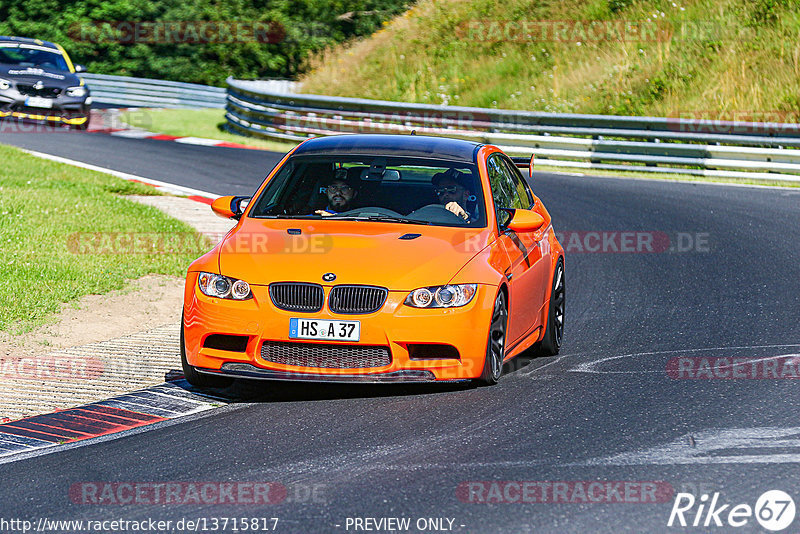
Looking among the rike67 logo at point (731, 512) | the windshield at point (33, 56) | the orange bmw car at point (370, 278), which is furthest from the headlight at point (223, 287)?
the windshield at point (33, 56)

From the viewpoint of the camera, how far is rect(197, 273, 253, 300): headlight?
732 cm

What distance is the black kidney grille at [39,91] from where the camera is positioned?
992 inches

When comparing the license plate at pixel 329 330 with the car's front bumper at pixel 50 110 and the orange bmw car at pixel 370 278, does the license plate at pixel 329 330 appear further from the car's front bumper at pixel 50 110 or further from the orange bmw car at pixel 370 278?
the car's front bumper at pixel 50 110

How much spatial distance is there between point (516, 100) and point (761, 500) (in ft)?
83.2

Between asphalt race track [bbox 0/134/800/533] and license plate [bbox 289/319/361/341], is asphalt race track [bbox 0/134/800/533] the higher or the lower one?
the lower one

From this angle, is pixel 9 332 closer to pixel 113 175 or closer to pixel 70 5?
pixel 113 175

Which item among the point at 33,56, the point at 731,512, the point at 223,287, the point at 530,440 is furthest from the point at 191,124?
the point at 731,512

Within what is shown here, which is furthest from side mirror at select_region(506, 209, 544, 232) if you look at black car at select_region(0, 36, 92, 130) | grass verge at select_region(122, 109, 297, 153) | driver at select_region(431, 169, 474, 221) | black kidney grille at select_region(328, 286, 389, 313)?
black car at select_region(0, 36, 92, 130)

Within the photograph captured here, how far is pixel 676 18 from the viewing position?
104 feet

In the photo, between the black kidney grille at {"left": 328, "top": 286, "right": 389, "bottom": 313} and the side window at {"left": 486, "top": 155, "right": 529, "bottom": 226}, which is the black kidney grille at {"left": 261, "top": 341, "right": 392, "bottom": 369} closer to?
the black kidney grille at {"left": 328, "top": 286, "right": 389, "bottom": 313}

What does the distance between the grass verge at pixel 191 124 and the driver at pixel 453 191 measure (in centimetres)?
1663

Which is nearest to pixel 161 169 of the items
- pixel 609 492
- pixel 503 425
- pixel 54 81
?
pixel 54 81

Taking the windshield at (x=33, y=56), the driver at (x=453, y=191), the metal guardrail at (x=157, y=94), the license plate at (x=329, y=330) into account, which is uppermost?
the driver at (x=453, y=191)

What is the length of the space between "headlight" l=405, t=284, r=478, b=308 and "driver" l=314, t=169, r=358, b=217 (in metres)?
1.45
